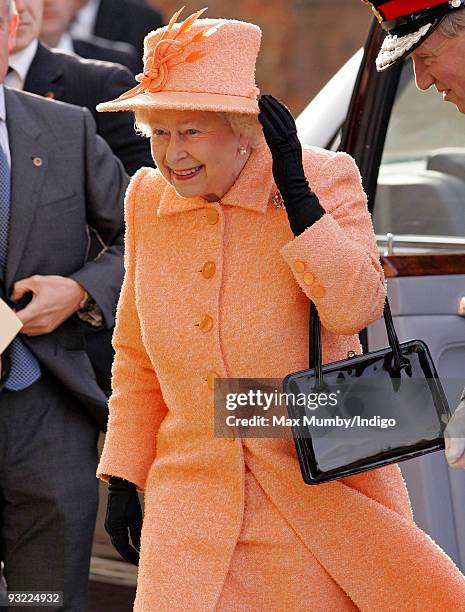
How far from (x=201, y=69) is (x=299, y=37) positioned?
8.09 meters

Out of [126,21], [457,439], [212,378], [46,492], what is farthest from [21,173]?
[126,21]

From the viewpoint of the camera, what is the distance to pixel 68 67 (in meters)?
4.38

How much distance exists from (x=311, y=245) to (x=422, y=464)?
0.83 m

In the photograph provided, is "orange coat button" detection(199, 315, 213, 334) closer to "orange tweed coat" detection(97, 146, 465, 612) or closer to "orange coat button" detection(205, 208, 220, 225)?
"orange tweed coat" detection(97, 146, 465, 612)

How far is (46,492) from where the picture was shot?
141 inches

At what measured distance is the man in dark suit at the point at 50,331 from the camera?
11.7 ft

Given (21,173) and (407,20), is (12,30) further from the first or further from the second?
(407,20)

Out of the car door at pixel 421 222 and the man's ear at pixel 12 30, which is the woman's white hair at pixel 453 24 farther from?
the man's ear at pixel 12 30

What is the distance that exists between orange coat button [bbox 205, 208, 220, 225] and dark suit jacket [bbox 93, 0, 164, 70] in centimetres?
505

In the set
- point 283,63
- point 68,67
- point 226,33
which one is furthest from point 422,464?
point 283,63

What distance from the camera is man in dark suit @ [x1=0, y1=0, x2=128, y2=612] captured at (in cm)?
356

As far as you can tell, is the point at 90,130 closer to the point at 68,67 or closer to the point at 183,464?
the point at 68,67

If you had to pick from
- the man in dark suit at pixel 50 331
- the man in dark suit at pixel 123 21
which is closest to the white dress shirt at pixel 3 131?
the man in dark suit at pixel 50 331

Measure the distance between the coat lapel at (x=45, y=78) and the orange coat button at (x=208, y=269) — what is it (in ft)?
5.35
